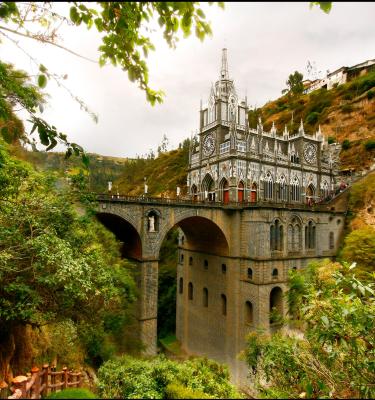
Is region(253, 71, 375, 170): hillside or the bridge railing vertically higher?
region(253, 71, 375, 170): hillside

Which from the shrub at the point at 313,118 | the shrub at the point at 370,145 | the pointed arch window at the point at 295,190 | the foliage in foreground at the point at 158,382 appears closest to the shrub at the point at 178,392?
the foliage in foreground at the point at 158,382

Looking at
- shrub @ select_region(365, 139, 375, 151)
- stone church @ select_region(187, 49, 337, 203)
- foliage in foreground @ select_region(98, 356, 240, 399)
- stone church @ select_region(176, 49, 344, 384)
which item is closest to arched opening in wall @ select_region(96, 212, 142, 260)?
stone church @ select_region(176, 49, 344, 384)

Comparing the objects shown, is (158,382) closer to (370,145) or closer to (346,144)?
(370,145)

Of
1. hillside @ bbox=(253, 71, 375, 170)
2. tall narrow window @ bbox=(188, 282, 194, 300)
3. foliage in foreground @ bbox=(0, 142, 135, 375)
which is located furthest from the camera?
hillside @ bbox=(253, 71, 375, 170)

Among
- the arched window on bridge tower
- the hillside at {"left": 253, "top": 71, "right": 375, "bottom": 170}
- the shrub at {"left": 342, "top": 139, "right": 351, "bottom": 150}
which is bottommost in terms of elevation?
the arched window on bridge tower

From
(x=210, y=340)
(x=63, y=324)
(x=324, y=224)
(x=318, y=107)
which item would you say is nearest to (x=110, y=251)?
(x=63, y=324)

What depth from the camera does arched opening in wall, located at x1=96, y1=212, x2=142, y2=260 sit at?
20172 mm

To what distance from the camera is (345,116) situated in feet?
173

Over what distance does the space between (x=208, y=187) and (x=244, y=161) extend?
5028 millimetres

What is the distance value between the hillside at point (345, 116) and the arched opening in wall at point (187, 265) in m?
27.0

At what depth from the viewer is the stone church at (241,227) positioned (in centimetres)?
2470

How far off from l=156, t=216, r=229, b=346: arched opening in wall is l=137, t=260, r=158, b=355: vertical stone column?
1.36 m

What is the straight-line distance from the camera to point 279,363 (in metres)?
9.85

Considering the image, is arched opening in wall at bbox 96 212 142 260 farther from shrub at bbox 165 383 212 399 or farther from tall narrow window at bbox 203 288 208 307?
shrub at bbox 165 383 212 399
